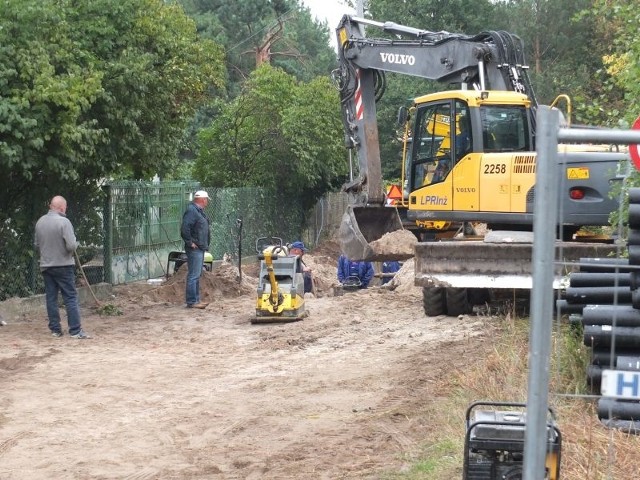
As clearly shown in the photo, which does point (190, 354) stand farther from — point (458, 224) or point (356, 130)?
point (356, 130)

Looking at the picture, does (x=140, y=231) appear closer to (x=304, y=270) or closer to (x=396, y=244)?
(x=304, y=270)

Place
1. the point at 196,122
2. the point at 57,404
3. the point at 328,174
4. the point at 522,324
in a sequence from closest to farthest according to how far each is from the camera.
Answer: the point at 57,404 < the point at 522,324 < the point at 328,174 < the point at 196,122

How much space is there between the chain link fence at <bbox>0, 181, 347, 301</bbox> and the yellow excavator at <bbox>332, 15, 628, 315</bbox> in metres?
3.65

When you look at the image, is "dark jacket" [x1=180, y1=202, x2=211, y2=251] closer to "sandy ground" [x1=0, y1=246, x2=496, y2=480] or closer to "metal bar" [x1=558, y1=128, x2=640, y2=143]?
"sandy ground" [x1=0, y1=246, x2=496, y2=480]

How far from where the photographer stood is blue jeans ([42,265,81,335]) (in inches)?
574

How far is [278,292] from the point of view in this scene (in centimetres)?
1609

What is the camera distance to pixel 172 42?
17516 millimetres

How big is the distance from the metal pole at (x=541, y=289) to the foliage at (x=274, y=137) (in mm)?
27298

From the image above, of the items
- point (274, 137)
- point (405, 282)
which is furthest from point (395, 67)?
point (274, 137)

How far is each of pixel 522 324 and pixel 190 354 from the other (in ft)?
13.4

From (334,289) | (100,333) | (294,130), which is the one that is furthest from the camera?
(294,130)

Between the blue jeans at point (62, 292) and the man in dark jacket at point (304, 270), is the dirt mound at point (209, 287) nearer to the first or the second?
the man in dark jacket at point (304, 270)

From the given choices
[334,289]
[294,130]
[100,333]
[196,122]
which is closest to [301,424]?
[100,333]

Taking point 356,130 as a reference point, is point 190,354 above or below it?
below
